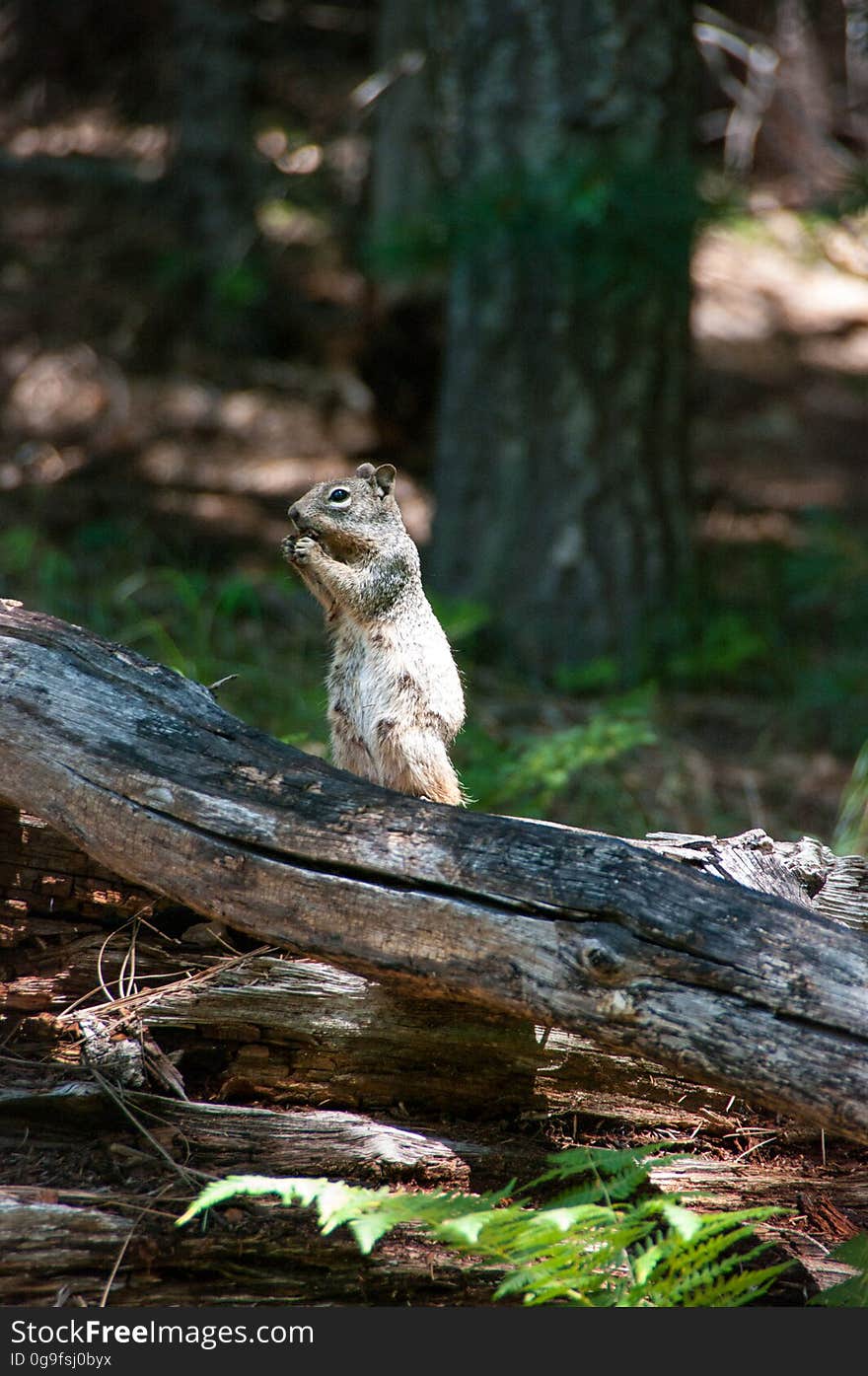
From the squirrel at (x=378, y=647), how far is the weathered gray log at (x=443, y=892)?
43 cm

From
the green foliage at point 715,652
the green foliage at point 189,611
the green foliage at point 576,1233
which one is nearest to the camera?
the green foliage at point 576,1233

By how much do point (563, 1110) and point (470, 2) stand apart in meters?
5.19

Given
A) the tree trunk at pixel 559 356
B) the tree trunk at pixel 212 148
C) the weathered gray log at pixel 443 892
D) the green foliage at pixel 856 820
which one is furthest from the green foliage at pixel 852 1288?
the tree trunk at pixel 212 148

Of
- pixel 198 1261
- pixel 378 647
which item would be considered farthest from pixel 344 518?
pixel 198 1261

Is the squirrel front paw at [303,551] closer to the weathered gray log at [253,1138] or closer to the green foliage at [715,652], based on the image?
the weathered gray log at [253,1138]

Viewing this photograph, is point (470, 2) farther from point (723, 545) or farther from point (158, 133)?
point (158, 133)

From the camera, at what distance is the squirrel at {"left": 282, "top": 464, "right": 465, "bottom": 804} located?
10.6 ft

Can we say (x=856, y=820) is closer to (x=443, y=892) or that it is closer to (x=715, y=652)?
(x=715, y=652)

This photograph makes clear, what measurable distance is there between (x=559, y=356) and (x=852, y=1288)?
14.9 ft

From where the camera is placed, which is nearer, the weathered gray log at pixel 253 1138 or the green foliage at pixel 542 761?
the weathered gray log at pixel 253 1138

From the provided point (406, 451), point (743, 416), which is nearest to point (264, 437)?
point (406, 451)

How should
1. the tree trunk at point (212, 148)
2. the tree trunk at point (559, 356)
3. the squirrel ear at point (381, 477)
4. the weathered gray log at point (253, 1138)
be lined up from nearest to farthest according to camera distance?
1. the weathered gray log at point (253, 1138)
2. the squirrel ear at point (381, 477)
3. the tree trunk at point (559, 356)
4. the tree trunk at point (212, 148)

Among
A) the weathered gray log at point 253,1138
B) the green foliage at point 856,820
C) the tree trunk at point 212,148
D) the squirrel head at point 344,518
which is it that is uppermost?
the tree trunk at point 212,148

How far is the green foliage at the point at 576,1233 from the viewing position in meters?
2.15
